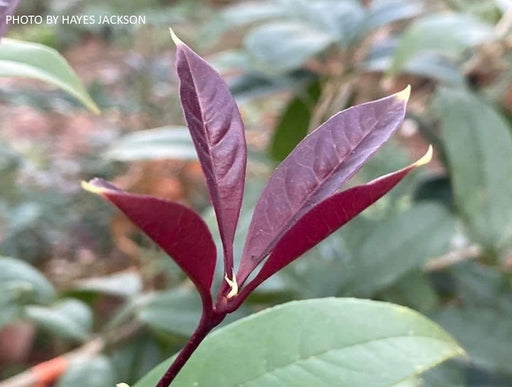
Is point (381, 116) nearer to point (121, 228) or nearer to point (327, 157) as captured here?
point (327, 157)

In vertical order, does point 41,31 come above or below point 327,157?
below

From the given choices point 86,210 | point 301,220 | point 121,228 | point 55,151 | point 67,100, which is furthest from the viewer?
point 55,151

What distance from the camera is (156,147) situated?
2.55 feet

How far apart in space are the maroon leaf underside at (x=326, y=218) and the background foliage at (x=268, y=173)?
243 millimetres

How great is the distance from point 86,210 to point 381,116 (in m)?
1.07

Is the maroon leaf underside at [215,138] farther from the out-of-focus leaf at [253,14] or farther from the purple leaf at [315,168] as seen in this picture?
the out-of-focus leaf at [253,14]

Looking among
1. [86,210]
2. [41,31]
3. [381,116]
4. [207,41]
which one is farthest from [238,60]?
[381,116]

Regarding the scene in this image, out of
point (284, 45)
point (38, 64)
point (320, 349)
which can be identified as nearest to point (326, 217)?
point (320, 349)

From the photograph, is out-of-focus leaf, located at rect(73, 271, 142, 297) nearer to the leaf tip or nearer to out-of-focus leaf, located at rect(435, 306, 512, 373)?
out-of-focus leaf, located at rect(435, 306, 512, 373)

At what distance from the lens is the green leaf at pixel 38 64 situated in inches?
15.8

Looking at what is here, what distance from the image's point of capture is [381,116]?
10.2 inches

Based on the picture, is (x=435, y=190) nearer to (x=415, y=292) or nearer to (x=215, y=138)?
(x=415, y=292)

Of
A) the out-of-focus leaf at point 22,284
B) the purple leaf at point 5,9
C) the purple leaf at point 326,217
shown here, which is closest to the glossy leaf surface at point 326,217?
the purple leaf at point 326,217

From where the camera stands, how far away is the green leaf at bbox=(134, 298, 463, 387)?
12.8 inches
